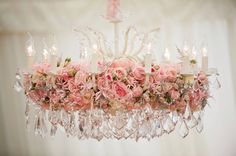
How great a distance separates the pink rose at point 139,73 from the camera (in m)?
1.80

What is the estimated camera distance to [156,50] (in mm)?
3441

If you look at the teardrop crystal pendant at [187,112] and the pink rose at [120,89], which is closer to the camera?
the pink rose at [120,89]

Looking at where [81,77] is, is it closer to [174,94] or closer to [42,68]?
[42,68]

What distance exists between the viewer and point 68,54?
336 cm

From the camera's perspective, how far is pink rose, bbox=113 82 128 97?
5.87 ft

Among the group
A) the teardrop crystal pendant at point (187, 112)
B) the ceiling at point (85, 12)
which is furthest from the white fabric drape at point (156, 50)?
the teardrop crystal pendant at point (187, 112)

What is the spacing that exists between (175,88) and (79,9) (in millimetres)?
1769

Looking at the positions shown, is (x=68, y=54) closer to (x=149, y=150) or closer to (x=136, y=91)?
(x=149, y=150)

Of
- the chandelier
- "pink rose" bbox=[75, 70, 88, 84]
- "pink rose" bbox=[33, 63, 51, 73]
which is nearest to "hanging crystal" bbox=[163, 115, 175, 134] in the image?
the chandelier

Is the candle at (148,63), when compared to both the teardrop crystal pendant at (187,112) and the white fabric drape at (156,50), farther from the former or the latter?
the white fabric drape at (156,50)

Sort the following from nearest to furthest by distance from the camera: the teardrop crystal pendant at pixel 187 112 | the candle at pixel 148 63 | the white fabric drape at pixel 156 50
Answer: the candle at pixel 148 63 < the teardrop crystal pendant at pixel 187 112 < the white fabric drape at pixel 156 50

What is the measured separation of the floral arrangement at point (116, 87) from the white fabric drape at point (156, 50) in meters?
1.48

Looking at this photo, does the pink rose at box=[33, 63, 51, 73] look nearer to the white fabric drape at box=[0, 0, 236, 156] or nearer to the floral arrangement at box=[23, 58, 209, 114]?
the floral arrangement at box=[23, 58, 209, 114]

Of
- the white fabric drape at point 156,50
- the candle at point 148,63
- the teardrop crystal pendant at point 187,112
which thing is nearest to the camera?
the candle at point 148,63
